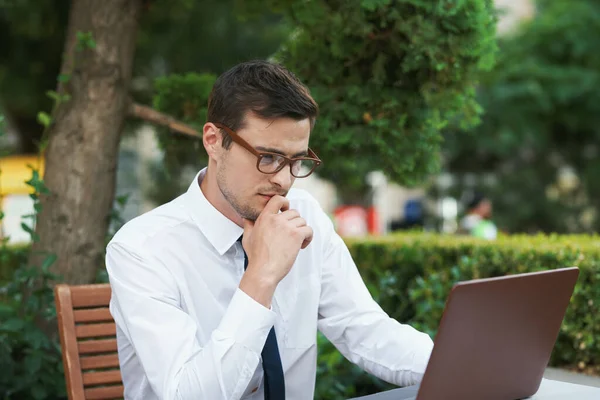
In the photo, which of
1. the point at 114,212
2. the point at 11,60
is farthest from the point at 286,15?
the point at 11,60

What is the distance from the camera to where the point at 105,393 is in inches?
117

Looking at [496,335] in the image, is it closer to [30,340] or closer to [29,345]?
[30,340]

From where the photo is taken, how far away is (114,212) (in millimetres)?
4434

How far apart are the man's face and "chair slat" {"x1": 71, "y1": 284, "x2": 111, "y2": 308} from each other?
883mm

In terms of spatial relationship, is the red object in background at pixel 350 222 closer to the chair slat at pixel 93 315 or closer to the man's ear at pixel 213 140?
the chair slat at pixel 93 315

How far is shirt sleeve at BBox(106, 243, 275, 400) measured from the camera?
6.60 feet

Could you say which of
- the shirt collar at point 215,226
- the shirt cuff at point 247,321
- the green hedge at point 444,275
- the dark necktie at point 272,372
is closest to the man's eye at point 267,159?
the shirt collar at point 215,226

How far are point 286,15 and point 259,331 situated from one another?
2.80 meters

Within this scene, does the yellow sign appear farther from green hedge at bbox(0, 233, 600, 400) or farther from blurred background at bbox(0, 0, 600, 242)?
green hedge at bbox(0, 233, 600, 400)

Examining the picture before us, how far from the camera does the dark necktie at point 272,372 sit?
2334 mm

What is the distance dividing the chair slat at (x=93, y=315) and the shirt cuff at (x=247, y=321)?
109cm

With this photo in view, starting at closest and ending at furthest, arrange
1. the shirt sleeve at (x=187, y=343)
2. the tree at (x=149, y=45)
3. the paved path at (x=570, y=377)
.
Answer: the shirt sleeve at (x=187, y=343) → the paved path at (x=570, y=377) → the tree at (x=149, y=45)

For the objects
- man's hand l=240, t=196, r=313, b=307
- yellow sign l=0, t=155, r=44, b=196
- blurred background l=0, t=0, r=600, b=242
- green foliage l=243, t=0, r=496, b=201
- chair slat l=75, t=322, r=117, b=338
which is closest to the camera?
man's hand l=240, t=196, r=313, b=307

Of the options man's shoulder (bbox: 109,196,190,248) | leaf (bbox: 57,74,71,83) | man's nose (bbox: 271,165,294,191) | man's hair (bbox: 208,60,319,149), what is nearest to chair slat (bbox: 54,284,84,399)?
man's shoulder (bbox: 109,196,190,248)
